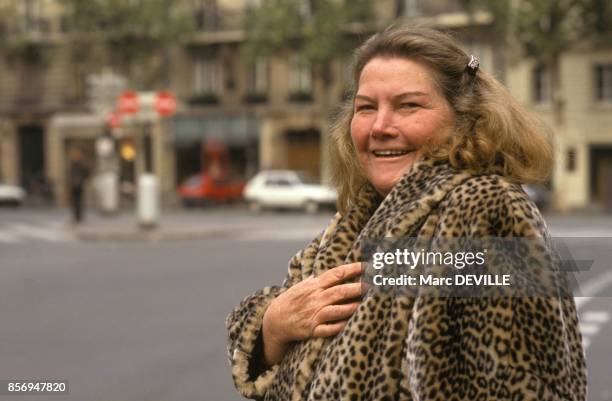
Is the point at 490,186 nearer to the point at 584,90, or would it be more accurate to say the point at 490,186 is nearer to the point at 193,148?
the point at 584,90

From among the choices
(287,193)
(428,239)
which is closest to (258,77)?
(287,193)

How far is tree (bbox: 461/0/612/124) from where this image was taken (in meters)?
32.8

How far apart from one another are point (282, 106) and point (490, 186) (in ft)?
136

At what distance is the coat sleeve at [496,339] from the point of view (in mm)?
1840

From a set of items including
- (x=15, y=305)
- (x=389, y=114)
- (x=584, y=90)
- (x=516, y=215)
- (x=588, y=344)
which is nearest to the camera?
(x=516, y=215)

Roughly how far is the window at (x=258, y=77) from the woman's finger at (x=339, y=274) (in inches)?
1634

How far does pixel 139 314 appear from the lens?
969 cm

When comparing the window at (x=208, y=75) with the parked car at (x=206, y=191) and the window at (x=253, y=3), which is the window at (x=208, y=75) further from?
the parked car at (x=206, y=191)

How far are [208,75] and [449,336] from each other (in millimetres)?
A: 43355

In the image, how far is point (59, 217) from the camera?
31.2 m

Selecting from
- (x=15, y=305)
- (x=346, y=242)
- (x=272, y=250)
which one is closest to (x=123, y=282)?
(x=15, y=305)

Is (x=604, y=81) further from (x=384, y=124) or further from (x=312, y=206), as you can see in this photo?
(x=384, y=124)

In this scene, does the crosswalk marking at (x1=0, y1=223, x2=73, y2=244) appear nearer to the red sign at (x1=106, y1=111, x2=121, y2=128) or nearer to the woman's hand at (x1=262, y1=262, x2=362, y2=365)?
the red sign at (x1=106, y1=111, x2=121, y2=128)

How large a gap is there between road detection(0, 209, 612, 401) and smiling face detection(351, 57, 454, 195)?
1.72ft
